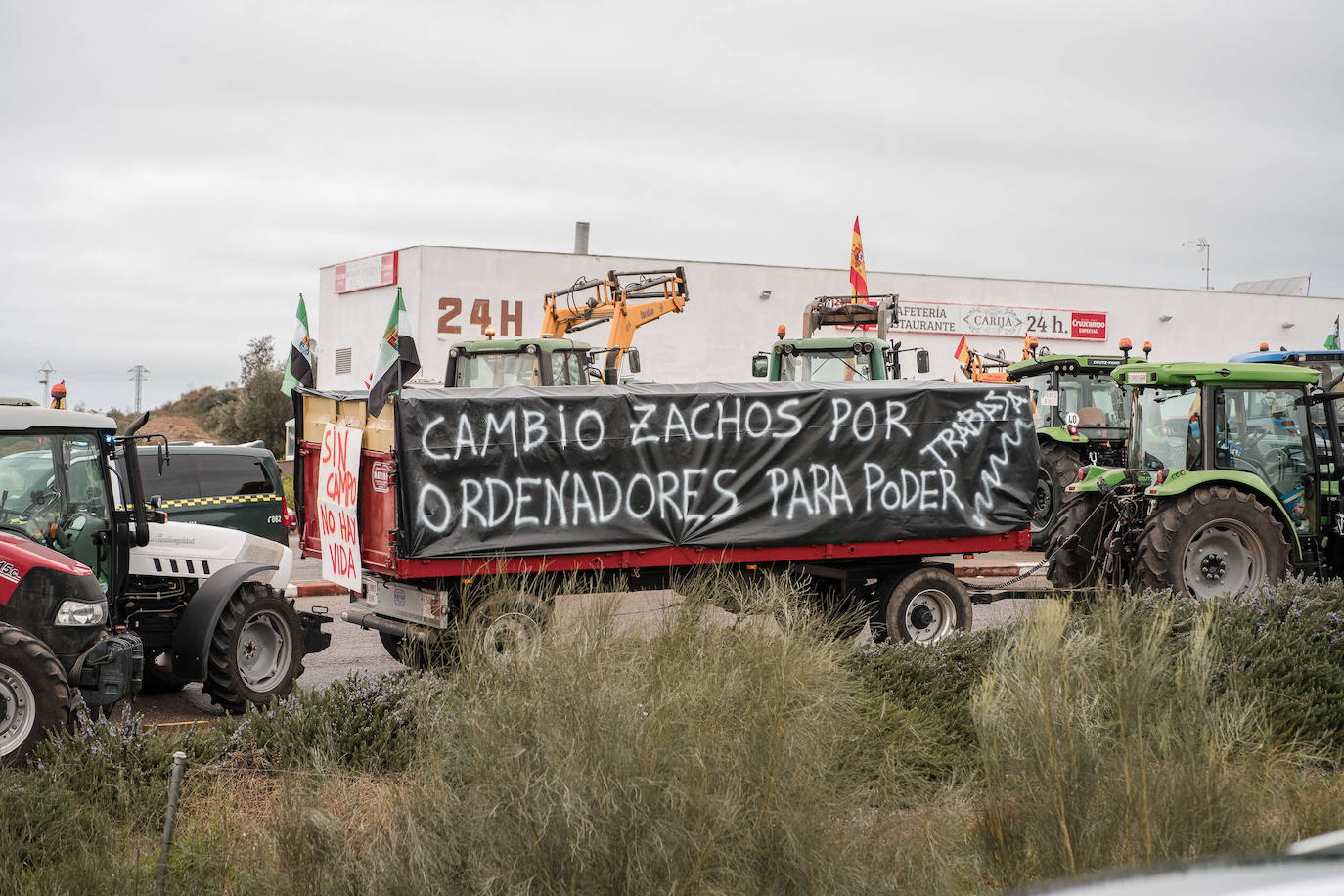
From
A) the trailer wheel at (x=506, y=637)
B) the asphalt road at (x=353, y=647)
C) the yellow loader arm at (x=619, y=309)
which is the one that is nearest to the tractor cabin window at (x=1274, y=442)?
the asphalt road at (x=353, y=647)

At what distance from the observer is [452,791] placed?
15.6ft

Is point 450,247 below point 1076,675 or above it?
above

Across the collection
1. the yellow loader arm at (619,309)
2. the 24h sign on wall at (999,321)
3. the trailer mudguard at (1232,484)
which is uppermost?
the 24h sign on wall at (999,321)

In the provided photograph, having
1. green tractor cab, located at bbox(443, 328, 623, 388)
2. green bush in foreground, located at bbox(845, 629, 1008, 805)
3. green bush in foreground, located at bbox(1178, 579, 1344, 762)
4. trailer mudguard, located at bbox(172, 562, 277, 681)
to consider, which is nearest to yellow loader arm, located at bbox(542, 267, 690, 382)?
green tractor cab, located at bbox(443, 328, 623, 388)

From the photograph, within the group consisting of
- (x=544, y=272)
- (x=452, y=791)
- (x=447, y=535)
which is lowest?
(x=452, y=791)

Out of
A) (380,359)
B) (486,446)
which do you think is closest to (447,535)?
(486,446)

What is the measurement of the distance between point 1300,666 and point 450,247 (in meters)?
30.6

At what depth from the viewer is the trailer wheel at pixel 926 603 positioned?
10.9m

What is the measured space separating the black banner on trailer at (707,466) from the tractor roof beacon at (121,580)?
1.45 m

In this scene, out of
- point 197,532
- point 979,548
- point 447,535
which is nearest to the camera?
point 447,535

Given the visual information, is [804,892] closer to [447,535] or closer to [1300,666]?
[1300,666]

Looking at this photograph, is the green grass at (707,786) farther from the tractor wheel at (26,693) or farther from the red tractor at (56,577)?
the red tractor at (56,577)

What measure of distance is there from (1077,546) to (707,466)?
4084mm

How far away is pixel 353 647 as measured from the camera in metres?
12.5
